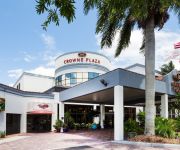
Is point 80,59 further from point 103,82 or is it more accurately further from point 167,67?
point 103,82

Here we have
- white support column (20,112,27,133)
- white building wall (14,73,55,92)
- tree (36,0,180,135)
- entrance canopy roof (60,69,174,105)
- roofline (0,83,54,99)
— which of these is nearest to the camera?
tree (36,0,180,135)

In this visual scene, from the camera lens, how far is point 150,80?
1750 centimetres

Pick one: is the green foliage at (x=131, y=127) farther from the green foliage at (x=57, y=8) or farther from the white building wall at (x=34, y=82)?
the white building wall at (x=34, y=82)

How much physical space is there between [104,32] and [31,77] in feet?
88.3

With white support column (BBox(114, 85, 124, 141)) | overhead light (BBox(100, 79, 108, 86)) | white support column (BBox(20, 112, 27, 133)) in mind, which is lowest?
white support column (BBox(20, 112, 27, 133))

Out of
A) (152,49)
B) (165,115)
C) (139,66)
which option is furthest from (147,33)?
(139,66)

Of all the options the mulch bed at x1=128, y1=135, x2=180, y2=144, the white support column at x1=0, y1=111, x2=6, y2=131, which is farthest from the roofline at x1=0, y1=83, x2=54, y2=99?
the mulch bed at x1=128, y1=135, x2=180, y2=144

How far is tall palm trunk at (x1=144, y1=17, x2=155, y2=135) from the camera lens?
17.0m

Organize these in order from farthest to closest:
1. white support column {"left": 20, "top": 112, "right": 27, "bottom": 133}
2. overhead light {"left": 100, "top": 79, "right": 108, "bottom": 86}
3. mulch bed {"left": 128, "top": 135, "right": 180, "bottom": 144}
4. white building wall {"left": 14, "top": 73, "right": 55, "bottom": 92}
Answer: white building wall {"left": 14, "top": 73, "right": 55, "bottom": 92}, white support column {"left": 20, "top": 112, "right": 27, "bottom": 133}, overhead light {"left": 100, "top": 79, "right": 108, "bottom": 86}, mulch bed {"left": 128, "top": 135, "right": 180, "bottom": 144}

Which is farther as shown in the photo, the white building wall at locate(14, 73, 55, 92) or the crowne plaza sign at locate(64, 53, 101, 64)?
the crowne plaza sign at locate(64, 53, 101, 64)

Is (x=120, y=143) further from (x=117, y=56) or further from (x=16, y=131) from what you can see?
(x=16, y=131)

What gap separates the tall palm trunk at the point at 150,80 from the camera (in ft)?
55.9

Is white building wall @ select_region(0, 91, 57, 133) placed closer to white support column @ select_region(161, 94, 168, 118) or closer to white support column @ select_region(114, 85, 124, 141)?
white support column @ select_region(114, 85, 124, 141)

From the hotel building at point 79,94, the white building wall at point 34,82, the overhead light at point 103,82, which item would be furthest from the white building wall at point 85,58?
the overhead light at point 103,82
